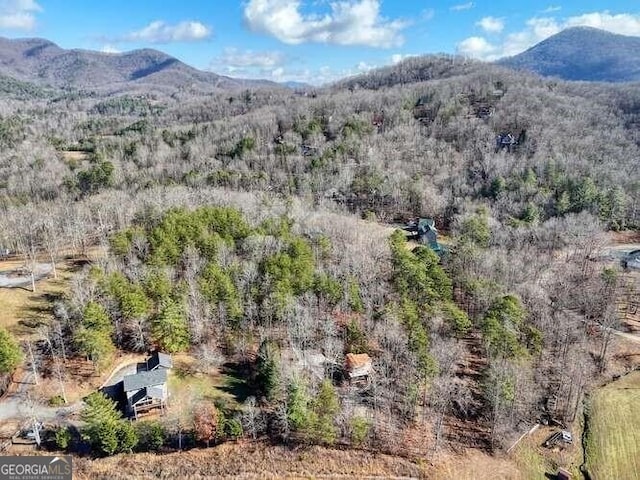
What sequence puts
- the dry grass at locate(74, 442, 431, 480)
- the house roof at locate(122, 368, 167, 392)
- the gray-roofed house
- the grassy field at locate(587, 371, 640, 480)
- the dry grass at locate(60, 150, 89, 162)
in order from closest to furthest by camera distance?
the dry grass at locate(74, 442, 431, 480) < the grassy field at locate(587, 371, 640, 480) < the gray-roofed house < the house roof at locate(122, 368, 167, 392) < the dry grass at locate(60, 150, 89, 162)

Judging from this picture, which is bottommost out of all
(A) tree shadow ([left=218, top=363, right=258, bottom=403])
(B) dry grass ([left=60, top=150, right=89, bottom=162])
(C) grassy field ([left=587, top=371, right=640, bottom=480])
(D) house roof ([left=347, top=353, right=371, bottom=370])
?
(C) grassy field ([left=587, top=371, right=640, bottom=480])

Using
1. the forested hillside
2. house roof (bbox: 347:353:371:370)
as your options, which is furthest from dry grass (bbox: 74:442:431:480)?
house roof (bbox: 347:353:371:370)

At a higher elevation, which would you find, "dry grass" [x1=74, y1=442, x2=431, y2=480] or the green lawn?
the green lawn

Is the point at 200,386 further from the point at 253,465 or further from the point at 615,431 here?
the point at 615,431

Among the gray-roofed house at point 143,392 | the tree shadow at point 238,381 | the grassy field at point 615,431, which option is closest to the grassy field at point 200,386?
the tree shadow at point 238,381

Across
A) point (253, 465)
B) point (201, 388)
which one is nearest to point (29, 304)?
point (201, 388)

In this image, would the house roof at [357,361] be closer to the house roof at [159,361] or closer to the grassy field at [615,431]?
the house roof at [159,361]

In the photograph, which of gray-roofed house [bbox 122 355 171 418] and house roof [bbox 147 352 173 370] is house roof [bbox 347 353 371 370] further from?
house roof [bbox 147 352 173 370]
